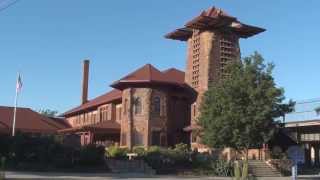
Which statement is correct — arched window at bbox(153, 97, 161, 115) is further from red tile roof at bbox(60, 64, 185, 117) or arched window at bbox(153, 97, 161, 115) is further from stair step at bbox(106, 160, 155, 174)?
stair step at bbox(106, 160, 155, 174)

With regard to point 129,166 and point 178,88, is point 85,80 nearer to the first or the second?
point 178,88

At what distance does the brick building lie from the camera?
183 ft

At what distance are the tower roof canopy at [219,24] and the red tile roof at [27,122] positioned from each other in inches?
926

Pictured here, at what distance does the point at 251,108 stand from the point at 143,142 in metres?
15.7

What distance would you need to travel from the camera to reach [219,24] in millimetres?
55438

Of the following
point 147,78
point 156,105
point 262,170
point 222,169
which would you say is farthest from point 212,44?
point 222,169

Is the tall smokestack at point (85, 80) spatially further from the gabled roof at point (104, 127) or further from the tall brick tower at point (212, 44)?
the tall brick tower at point (212, 44)

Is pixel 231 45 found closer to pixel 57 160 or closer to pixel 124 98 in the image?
pixel 124 98

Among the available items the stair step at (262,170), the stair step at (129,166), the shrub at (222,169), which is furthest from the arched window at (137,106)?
the stair step at (262,170)

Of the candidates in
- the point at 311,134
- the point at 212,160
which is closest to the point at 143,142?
the point at 212,160

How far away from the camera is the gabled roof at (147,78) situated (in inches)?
2221

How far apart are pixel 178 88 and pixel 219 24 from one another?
7942 mm

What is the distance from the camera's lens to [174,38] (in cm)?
6134

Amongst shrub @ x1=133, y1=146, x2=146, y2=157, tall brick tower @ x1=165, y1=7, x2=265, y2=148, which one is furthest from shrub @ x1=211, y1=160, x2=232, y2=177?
tall brick tower @ x1=165, y1=7, x2=265, y2=148
